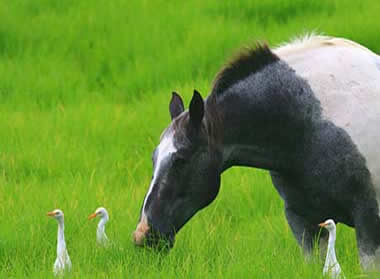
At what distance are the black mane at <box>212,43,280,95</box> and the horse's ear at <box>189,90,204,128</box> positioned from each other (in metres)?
0.31

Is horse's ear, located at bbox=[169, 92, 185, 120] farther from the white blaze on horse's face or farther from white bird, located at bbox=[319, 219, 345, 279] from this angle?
white bird, located at bbox=[319, 219, 345, 279]

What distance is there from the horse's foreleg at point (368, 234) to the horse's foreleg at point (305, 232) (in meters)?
0.45

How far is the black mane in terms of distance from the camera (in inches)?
228

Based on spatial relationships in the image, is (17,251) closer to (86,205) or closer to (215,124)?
(86,205)

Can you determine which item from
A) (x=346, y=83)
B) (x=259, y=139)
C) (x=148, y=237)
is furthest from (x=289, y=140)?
(x=148, y=237)

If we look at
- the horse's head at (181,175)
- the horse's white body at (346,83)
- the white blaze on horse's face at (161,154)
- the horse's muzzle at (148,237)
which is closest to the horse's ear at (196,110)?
the horse's head at (181,175)

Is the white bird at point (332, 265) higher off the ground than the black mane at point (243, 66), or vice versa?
the black mane at point (243, 66)

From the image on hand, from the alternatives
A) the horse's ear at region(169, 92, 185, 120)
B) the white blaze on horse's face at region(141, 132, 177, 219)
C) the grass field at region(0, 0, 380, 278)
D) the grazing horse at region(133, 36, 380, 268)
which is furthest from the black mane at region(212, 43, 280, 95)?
the white blaze on horse's face at region(141, 132, 177, 219)

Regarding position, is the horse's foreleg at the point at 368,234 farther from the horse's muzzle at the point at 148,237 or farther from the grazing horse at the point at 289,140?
the horse's muzzle at the point at 148,237

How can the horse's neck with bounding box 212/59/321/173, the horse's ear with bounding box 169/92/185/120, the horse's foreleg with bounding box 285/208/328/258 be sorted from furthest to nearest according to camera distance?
the horse's foreleg with bounding box 285/208/328/258, the horse's ear with bounding box 169/92/185/120, the horse's neck with bounding box 212/59/321/173

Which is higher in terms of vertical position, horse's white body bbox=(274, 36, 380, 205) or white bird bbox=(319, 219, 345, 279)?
horse's white body bbox=(274, 36, 380, 205)

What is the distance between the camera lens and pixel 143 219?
5.49 meters

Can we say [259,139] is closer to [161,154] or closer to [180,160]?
[180,160]

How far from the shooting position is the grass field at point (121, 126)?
5.94 meters
